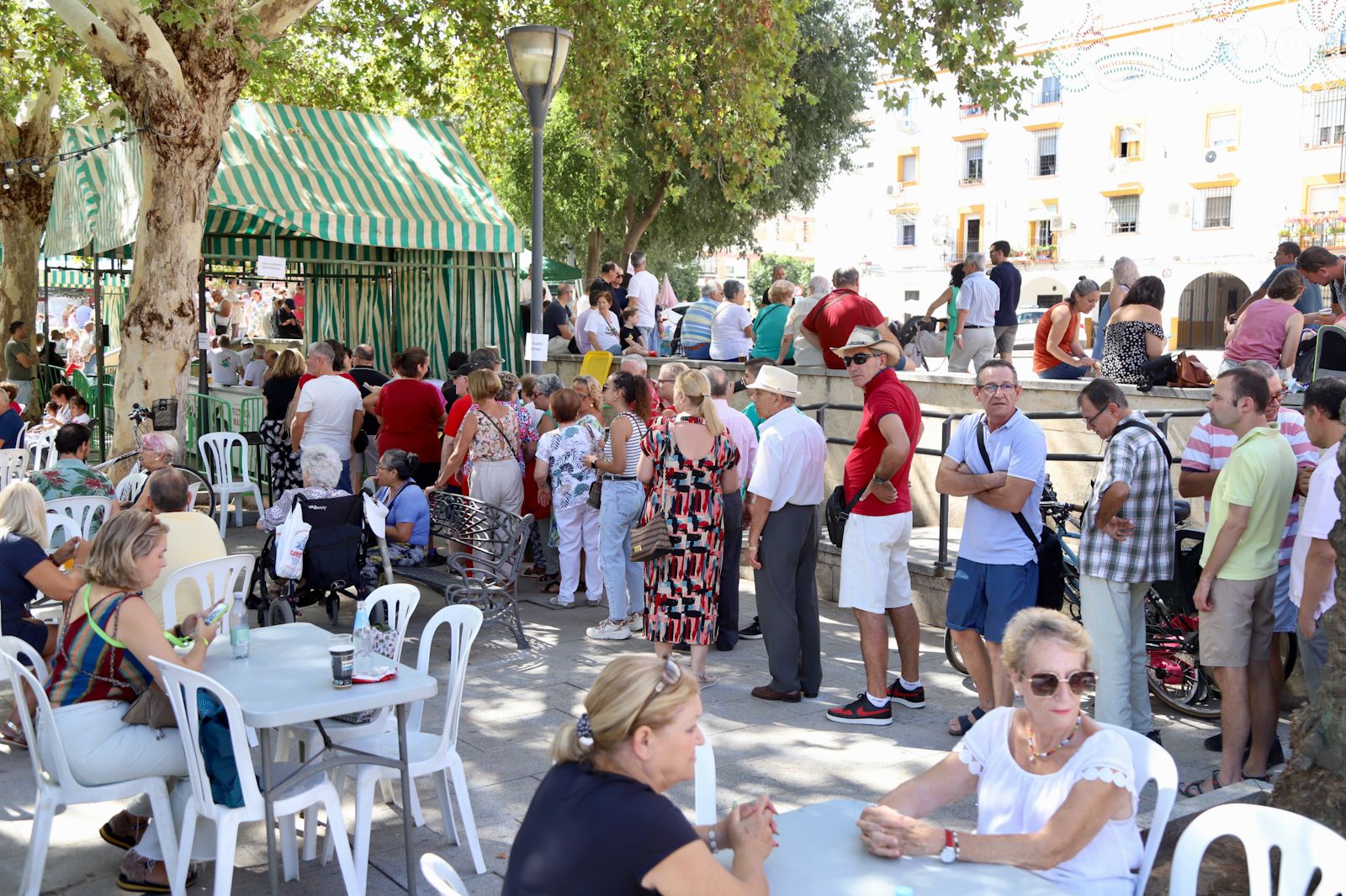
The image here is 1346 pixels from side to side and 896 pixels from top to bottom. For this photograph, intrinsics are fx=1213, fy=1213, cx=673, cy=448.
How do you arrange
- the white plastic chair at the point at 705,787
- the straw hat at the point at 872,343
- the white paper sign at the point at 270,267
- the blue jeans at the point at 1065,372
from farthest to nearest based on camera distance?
the white paper sign at the point at 270,267, the blue jeans at the point at 1065,372, the straw hat at the point at 872,343, the white plastic chair at the point at 705,787

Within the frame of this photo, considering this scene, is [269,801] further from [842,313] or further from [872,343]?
[842,313]

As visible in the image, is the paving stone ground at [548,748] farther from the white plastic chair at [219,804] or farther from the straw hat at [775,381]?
the straw hat at [775,381]

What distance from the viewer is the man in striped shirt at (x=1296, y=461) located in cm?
515

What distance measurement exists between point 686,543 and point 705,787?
10.6 feet

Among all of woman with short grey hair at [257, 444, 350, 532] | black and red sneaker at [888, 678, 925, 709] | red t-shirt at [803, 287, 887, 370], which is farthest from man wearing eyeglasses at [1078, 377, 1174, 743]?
woman with short grey hair at [257, 444, 350, 532]

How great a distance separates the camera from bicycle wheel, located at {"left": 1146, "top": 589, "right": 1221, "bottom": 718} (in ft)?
19.4

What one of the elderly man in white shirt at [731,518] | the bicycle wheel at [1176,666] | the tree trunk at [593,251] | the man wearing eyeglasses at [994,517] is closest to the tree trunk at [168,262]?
the elderly man in white shirt at [731,518]

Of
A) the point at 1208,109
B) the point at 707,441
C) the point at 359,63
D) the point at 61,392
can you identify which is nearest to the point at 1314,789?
the point at 707,441

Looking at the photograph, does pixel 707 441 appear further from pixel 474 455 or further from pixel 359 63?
pixel 359 63

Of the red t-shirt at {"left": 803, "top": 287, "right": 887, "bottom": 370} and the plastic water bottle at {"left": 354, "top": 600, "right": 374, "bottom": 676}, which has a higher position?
the red t-shirt at {"left": 803, "top": 287, "right": 887, "bottom": 370}

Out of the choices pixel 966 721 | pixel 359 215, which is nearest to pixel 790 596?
pixel 966 721

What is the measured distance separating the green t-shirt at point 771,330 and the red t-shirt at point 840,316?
197cm

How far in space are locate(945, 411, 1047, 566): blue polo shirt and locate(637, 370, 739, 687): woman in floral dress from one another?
141 cm

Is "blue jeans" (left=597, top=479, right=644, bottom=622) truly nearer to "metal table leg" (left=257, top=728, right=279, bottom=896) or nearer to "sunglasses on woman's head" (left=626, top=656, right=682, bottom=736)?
"metal table leg" (left=257, top=728, right=279, bottom=896)
